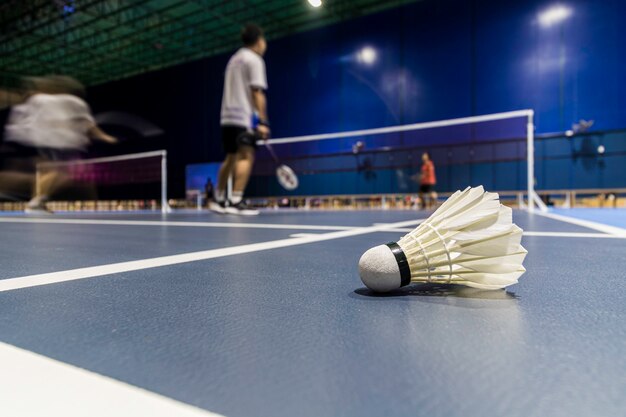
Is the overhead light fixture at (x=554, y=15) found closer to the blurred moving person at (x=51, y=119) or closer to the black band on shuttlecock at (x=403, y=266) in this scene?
the blurred moving person at (x=51, y=119)

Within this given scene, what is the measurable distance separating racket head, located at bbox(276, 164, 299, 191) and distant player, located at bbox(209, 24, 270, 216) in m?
7.62

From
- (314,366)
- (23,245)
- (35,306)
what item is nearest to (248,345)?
(314,366)

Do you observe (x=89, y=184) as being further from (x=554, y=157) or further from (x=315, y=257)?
(x=315, y=257)

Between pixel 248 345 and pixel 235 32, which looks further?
pixel 235 32

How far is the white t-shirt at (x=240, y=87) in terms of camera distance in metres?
3.88

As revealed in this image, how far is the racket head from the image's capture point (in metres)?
11.8

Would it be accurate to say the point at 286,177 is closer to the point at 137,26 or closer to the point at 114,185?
the point at 137,26

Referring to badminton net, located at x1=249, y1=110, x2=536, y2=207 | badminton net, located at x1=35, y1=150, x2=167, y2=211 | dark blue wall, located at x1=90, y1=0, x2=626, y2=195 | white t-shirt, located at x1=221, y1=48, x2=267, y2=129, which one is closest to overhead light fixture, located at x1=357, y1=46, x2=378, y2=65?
dark blue wall, located at x1=90, y1=0, x2=626, y2=195

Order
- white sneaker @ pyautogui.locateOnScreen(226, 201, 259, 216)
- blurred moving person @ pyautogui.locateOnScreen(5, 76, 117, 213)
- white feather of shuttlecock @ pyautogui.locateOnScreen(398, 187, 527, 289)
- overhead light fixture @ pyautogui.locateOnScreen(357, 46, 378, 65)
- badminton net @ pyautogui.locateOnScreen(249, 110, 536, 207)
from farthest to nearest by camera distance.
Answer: overhead light fixture @ pyautogui.locateOnScreen(357, 46, 378, 65), badminton net @ pyautogui.locateOnScreen(249, 110, 536, 207), blurred moving person @ pyautogui.locateOnScreen(5, 76, 117, 213), white sneaker @ pyautogui.locateOnScreen(226, 201, 259, 216), white feather of shuttlecock @ pyautogui.locateOnScreen(398, 187, 527, 289)

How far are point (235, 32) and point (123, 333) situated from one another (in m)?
14.6

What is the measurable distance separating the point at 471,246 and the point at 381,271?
0.15m

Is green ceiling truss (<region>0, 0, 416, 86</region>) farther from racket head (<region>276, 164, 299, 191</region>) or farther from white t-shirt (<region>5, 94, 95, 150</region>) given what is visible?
white t-shirt (<region>5, 94, 95, 150</region>)

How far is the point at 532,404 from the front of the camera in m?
0.30

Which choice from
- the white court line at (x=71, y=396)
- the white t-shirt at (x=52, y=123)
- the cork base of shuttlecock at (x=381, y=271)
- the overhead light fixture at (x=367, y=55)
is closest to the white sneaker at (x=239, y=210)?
the white t-shirt at (x=52, y=123)
